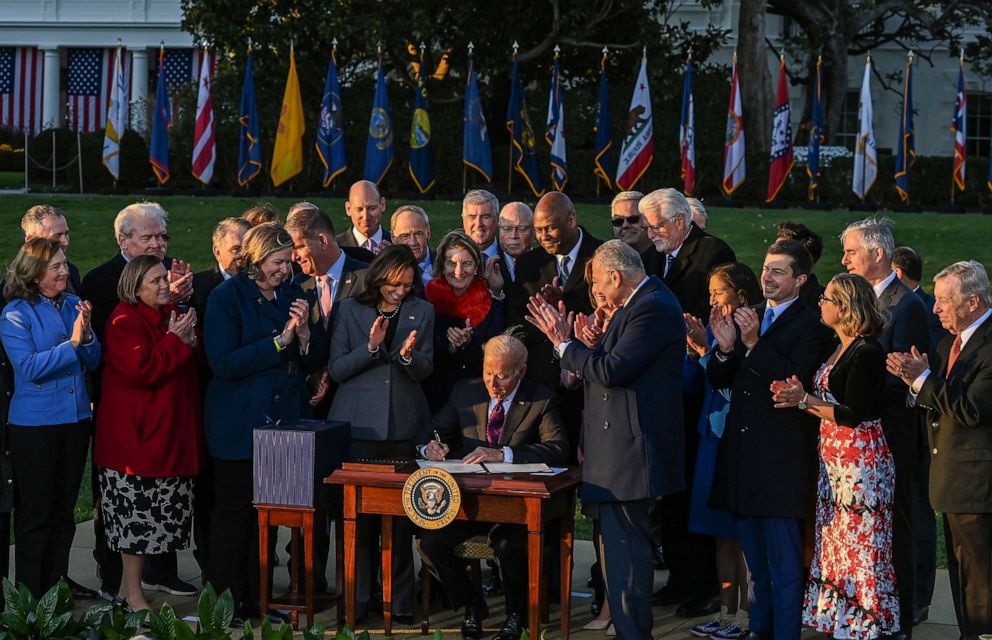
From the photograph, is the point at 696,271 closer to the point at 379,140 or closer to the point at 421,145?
the point at 379,140

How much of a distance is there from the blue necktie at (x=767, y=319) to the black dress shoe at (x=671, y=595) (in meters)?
1.66

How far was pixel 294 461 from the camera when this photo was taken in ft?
23.8

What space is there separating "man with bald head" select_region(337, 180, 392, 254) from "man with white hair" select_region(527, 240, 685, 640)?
251 centimetres

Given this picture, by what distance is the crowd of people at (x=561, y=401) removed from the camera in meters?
6.80

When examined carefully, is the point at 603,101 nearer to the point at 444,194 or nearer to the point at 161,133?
the point at 444,194

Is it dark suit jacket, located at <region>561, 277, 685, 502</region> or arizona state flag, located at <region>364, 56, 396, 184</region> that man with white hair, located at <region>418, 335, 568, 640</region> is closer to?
dark suit jacket, located at <region>561, 277, 685, 502</region>

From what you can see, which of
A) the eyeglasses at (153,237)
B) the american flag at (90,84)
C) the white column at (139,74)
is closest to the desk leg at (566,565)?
the eyeglasses at (153,237)

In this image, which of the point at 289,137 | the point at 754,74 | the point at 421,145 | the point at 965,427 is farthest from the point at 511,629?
the point at 754,74

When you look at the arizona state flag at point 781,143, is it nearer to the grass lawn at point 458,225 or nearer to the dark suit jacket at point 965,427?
the grass lawn at point 458,225

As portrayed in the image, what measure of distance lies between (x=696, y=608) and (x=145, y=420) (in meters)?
3.11

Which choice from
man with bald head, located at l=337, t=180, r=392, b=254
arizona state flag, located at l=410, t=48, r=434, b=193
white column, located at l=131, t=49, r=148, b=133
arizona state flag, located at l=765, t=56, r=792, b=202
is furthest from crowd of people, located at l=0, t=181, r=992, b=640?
white column, located at l=131, t=49, r=148, b=133

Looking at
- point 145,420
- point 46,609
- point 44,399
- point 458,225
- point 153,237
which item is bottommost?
point 46,609

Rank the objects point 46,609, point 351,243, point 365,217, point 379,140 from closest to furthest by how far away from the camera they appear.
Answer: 1. point 46,609
2. point 365,217
3. point 351,243
4. point 379,140

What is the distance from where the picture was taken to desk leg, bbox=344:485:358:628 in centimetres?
721
